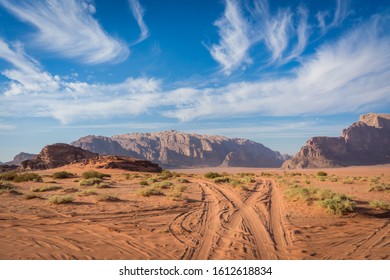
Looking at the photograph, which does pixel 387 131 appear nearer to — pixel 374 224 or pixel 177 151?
pixel 177 151

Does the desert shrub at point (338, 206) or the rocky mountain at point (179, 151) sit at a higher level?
the rocky mountain at point (179, 151)

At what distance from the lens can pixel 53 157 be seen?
202 feet

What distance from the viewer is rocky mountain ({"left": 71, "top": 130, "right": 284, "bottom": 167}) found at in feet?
521

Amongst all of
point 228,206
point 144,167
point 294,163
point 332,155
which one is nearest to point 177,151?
point 294,163

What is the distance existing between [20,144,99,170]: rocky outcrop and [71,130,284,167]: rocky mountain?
85.0m

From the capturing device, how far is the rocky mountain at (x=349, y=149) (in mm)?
114400

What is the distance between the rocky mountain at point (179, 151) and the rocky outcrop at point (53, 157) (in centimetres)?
8496

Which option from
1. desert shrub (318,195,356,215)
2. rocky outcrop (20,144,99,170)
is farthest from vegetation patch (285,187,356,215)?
rocky outcrop (20,144,99,170)

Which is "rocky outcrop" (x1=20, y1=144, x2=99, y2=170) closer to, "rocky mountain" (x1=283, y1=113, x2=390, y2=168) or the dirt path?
the dirt path

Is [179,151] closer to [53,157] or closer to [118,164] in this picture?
[53,157]

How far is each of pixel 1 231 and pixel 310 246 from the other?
29.1 feet

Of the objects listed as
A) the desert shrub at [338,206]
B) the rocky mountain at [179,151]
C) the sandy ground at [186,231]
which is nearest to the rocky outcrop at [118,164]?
the sandy ground at [186,231]

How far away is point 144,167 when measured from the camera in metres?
51.4

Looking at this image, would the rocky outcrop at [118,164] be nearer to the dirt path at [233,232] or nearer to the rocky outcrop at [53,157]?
the rocky outcrop at [53,157]
